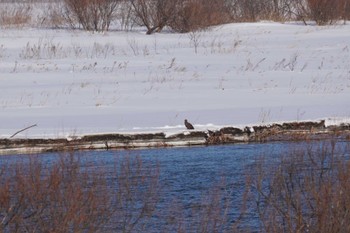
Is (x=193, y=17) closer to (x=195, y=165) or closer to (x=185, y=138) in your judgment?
(x=185, y=138)

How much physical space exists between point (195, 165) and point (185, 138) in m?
1.56

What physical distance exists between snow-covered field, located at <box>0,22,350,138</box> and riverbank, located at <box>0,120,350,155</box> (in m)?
0.35

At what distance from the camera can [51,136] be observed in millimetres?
14078

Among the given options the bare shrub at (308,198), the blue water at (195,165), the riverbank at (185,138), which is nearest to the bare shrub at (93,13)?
the riverbank at (185,138)

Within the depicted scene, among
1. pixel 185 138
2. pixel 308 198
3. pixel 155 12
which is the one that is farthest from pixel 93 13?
pixel 308 198

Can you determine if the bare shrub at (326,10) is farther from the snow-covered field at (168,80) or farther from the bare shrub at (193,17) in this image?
the bare shrub at (193,17)

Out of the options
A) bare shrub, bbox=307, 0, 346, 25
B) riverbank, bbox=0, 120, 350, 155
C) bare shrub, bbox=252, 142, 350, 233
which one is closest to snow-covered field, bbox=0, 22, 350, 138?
riverbank, bbox=0, 120, 350, 155

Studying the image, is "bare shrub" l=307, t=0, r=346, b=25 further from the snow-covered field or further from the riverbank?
the riverbank

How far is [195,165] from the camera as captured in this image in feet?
42.2

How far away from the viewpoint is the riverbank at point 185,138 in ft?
44.7

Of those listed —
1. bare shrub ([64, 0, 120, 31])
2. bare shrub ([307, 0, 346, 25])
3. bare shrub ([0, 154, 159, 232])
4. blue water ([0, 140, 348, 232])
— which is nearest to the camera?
bare shrub ([0, 154, 159, 232])

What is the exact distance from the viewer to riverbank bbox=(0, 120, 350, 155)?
1362 centimetres

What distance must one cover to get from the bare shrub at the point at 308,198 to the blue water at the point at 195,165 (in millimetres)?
797

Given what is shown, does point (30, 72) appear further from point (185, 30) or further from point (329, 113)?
point (185, 30)
